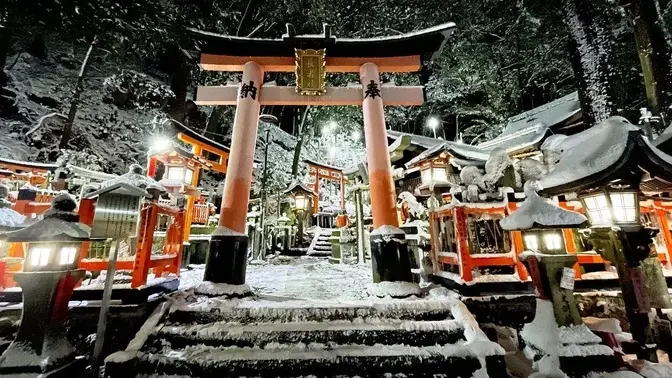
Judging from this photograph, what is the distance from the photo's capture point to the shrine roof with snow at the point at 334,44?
6.98 m

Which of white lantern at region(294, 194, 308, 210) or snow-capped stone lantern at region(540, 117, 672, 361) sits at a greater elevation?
white lantern at region(294, 194, 308, 210)

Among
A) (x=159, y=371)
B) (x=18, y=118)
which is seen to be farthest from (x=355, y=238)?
(x=18, y=118)

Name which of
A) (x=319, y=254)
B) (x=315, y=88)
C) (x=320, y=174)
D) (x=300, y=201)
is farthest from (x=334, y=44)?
(x=320, y=174)

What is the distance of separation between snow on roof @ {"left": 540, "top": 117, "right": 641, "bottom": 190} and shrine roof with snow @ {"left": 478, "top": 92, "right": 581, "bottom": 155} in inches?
252

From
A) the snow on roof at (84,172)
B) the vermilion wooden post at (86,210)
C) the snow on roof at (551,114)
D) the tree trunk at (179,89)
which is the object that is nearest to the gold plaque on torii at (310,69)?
the vermilion wooden post at (86,210)

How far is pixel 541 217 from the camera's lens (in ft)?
13.7

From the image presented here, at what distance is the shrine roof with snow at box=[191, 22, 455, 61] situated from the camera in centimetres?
698

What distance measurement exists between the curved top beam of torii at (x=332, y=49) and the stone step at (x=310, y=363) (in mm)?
6795

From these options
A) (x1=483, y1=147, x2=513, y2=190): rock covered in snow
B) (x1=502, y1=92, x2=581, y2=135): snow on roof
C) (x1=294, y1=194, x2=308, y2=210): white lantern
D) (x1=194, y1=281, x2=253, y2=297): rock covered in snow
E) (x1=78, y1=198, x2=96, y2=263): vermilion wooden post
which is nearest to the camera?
(x1=194, y1=281, x2=253, y2=297): rock covered in snow

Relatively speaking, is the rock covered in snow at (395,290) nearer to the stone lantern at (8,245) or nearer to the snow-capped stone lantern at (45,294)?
the snow-capped stone lantern at (45,294)

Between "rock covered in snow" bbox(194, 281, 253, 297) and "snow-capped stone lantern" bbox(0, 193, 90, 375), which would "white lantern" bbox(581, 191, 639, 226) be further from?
"snow-capped stone lantern" bbox(0, 193, 90, 375)

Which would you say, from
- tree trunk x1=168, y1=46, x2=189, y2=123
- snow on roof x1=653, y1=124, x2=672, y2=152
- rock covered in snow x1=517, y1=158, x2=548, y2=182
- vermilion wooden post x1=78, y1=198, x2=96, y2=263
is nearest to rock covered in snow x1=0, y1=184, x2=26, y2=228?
vermilion wooden post x1=78, y1=198, x2=96, y2=263

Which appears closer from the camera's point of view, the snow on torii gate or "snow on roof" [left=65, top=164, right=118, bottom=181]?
the snow on torii gate

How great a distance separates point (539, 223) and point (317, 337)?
380 cm
